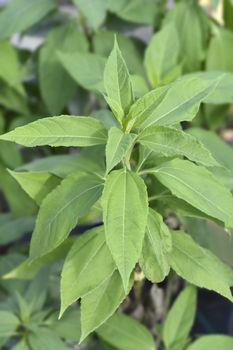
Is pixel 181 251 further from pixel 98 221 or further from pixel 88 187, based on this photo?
pixel 98 221

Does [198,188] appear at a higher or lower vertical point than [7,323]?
higher

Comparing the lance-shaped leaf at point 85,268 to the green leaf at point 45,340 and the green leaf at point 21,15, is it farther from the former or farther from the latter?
the green leaf at point 21,15

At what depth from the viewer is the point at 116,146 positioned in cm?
72

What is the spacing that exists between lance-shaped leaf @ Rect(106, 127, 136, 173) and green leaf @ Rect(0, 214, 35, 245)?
20.1 inches

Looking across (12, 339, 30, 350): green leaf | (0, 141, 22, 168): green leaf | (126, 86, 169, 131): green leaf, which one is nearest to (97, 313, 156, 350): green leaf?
(12, 339, 30, 350): green leaf

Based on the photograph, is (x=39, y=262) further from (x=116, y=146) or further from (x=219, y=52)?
(x=219, y=52)

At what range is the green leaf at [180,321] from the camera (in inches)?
38.7

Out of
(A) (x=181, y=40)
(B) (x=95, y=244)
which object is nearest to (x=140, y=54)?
(A) (x=181, y=40)

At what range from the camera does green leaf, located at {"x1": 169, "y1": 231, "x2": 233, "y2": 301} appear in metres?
0.82

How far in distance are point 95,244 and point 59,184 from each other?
9 cm

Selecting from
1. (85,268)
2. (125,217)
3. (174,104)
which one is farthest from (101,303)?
(174,104)

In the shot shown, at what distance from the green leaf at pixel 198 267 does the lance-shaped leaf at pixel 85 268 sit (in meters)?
0.09

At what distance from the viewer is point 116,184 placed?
750 millimetres

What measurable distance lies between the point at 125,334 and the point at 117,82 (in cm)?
37
